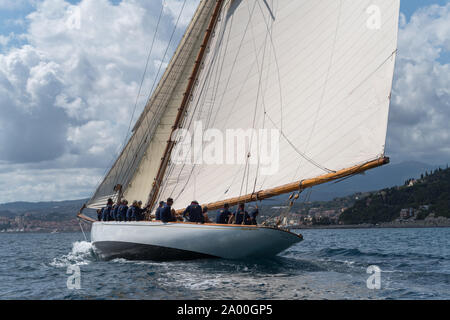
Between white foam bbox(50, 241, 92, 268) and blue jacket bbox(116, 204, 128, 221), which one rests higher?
blue jacket bbox(116, 204, 128, 221)

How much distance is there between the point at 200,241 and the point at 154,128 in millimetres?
9607

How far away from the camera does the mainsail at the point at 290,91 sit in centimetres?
1773

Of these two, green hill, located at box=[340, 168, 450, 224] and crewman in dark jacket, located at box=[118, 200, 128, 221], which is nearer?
crewman in dark jacket, located at box=[118, 200, 128, 221]

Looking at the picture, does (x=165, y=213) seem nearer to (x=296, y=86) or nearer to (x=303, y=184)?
(x=303, y=184)

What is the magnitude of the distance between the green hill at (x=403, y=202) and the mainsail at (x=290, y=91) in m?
145

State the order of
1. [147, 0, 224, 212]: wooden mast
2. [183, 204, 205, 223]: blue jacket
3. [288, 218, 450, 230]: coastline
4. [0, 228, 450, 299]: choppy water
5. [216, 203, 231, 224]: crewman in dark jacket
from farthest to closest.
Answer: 1. [288, 218, 450, 230]: coastline
2. [147, 0, 224, 212]: wooden mast
3. [216, 203, 231, 224]: crewman in dark jacket
4. [183, 204, 205, 223]: blue jacket
5. [0, 228, 450, 299]: choppy water

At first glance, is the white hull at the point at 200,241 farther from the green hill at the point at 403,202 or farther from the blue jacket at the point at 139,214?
the green hill at the point at 403,202

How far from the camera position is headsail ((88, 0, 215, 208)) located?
27.0m

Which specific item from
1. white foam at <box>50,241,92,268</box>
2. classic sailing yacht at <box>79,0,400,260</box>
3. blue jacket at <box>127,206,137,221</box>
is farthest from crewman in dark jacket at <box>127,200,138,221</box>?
white foam at <box>50,241,92,268</box>

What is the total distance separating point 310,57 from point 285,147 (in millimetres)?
3552

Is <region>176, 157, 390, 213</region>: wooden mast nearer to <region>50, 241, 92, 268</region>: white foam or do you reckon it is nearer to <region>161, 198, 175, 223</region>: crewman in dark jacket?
<region>161, 198, 175, 223</region>: crewman in dark jacket

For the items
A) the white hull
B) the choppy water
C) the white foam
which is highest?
the white hull

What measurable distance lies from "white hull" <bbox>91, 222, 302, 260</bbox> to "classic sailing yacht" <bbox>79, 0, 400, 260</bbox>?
0.14 feet

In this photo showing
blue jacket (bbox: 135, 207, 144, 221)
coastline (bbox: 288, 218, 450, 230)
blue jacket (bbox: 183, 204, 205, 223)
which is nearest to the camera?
blue jacket (bbox: 183, 204, 205, 223)
